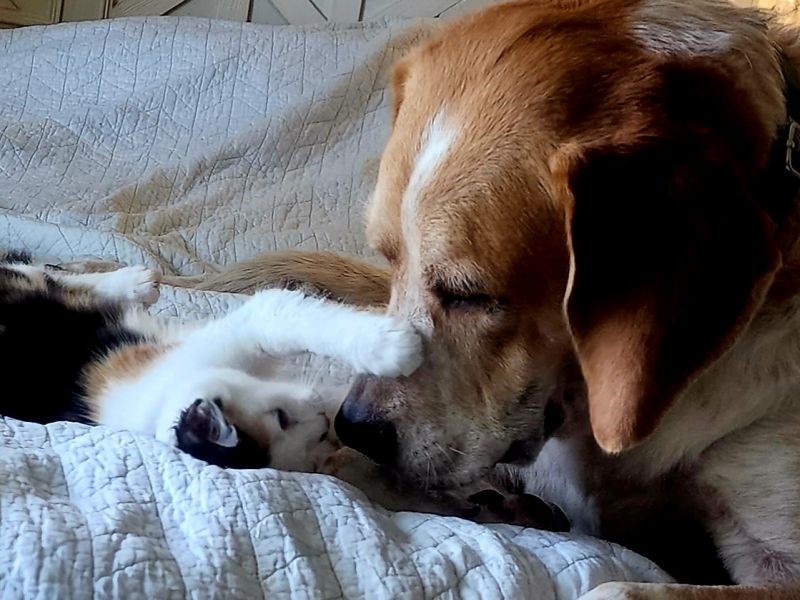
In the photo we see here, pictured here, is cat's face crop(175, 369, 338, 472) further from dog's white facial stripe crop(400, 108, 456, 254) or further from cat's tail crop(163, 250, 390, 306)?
cat's tail crop(163, 250, 390, 306)

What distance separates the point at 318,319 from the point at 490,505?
0.32 m

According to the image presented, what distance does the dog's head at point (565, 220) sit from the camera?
0.98 meters

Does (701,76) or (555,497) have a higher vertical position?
(701,76)

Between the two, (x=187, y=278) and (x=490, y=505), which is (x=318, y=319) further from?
(x=187, y=278)

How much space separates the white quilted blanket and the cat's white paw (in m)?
0.14

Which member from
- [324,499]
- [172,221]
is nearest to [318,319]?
[324,499]

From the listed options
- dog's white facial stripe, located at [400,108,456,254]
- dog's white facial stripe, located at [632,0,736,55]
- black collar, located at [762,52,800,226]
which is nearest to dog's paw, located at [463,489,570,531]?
dog's white facial stripe, located at [400,108,456,254]

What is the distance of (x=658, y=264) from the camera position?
3.21 ft

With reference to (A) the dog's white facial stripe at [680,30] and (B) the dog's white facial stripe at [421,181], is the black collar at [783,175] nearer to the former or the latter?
(A) the dog's white facial stripe at [680,30]

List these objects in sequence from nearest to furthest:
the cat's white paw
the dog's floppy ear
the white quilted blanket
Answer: the white quilted blanket < the dog's floppy ear < the cat's white paw

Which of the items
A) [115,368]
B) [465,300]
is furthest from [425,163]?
[115,368]

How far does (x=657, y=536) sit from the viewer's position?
127 centimetres

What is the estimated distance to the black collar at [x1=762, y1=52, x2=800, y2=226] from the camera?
105cm

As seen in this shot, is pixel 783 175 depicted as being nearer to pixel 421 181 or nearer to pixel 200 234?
pixel 421 181
